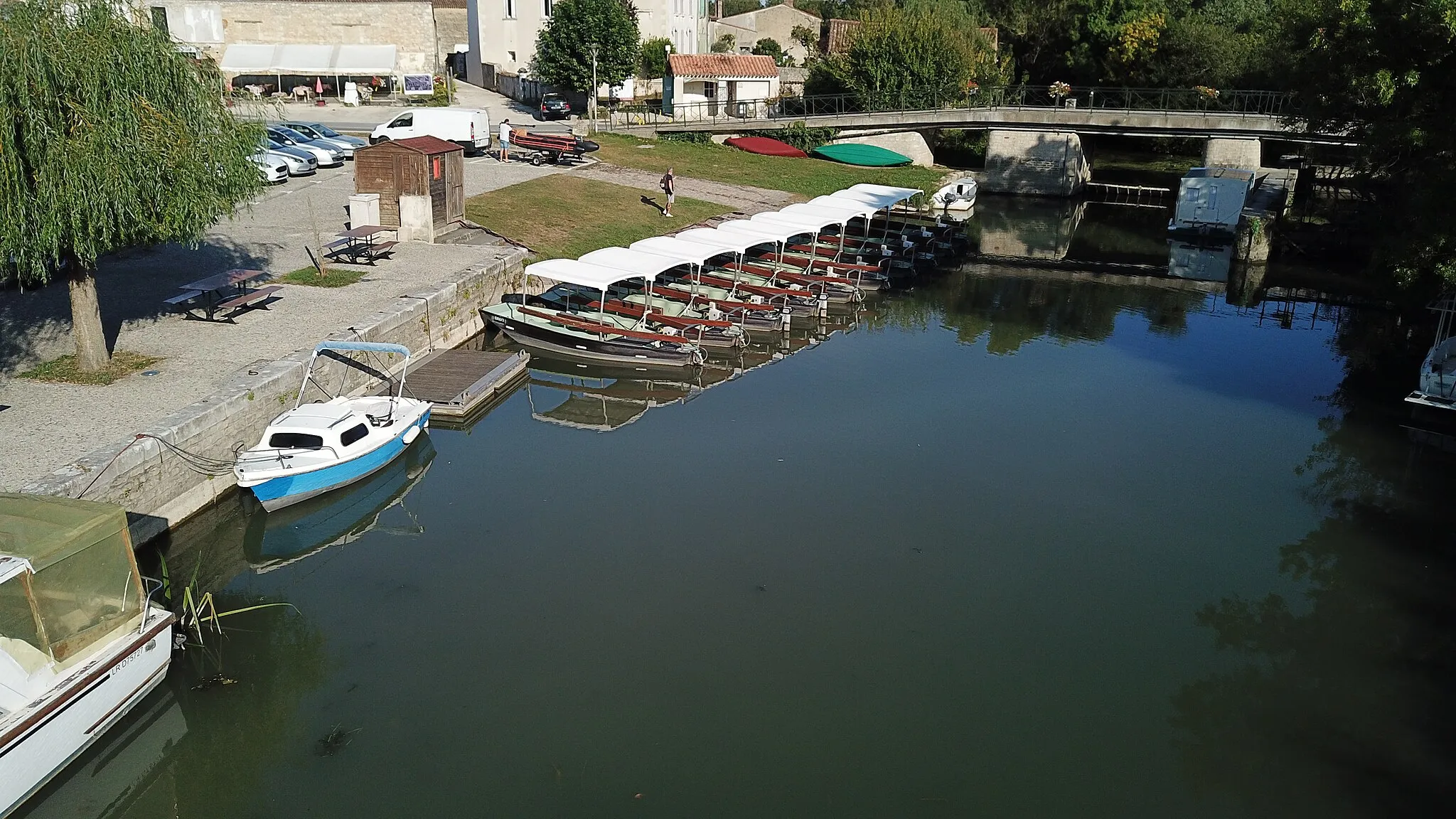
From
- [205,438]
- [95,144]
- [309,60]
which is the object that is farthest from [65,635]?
[309,60]

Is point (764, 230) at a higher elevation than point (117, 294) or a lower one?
higher

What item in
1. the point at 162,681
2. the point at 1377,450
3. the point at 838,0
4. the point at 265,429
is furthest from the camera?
the point at 838,0

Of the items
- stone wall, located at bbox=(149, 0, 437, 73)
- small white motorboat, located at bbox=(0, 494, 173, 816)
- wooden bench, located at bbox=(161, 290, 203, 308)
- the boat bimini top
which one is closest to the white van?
wooden bench, located at bbox=(161, 290, 203, 308)

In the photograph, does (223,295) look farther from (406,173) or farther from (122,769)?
(122,769)

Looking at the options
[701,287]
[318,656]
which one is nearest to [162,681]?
[318,656]

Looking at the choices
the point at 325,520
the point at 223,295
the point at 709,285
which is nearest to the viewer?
the point at 325,520

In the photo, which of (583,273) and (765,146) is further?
(765,146)

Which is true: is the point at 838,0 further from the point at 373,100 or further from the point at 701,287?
the point at 701,287
